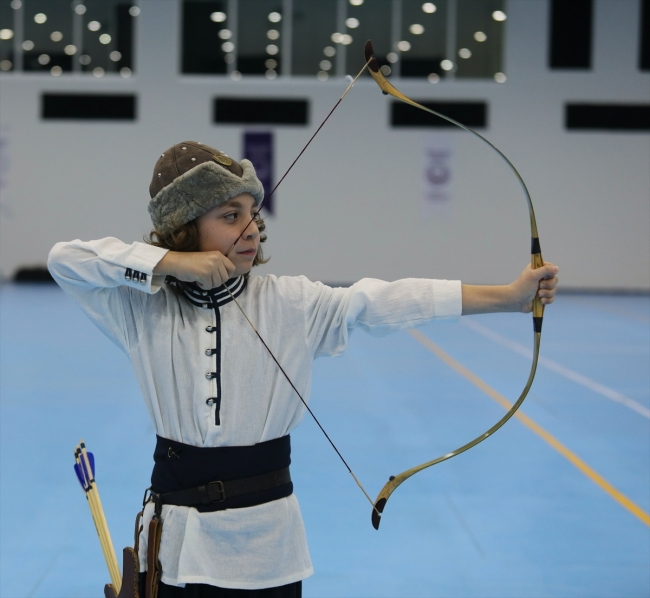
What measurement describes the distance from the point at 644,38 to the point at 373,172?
544cm

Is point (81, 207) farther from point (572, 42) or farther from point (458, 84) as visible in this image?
point (572, 42)

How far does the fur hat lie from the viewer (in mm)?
1729

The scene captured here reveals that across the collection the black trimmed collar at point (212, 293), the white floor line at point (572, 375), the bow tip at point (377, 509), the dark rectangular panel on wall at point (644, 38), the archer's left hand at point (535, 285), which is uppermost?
the dark rectangular panel on wall at point (644, 38)

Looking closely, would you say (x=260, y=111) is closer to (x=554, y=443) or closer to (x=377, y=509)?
(x=554, y=443)

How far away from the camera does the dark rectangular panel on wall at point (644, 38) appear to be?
15508 millimetres

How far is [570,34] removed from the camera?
612 inches

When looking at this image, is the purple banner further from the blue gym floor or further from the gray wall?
the blue gym floor

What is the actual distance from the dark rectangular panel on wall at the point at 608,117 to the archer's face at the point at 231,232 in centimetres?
1496

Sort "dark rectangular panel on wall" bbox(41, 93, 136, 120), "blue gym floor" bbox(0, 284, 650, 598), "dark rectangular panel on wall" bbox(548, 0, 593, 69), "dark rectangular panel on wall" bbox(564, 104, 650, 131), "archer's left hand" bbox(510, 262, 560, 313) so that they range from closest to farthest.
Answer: "archer's left hand" bbox(510, 262, 560, 313) → "blue gym floor" bbox(0, 284, 650, 598) → "dark rectangular panel on wall" bbox(548, 0, 593, 69) → "dark rectangular panel on wall" bbox(564, 104, 650, 131) → "dark rectangular panel on wall" bbox(41, 93, 136, 120)

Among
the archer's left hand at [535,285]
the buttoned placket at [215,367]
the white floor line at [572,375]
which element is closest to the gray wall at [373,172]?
the white floor line at [572,375]

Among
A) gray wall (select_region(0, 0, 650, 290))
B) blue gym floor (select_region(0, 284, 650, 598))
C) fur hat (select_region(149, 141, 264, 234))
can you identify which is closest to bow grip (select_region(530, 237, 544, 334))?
fur hat (select_region(149, 141, 264, 234))

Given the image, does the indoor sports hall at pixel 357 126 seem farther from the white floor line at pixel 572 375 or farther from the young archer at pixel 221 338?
the young archer at pixel 221 338

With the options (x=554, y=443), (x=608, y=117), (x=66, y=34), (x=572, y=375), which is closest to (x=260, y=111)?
(x=66, y=34)

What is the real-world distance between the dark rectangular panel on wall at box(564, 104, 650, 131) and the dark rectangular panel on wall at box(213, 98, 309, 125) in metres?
4.88
